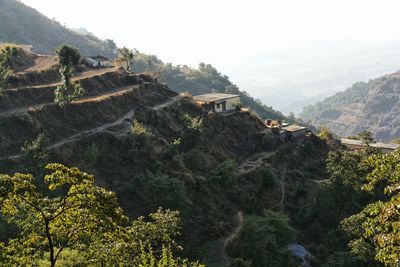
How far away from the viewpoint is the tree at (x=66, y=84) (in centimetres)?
5257

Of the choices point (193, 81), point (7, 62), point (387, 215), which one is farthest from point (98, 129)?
point (193, 81)

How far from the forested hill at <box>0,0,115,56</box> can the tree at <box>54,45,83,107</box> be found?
322 feet

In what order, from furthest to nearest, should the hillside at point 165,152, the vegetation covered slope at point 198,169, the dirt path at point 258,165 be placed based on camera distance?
the dirt path at point 258,165, the hillside at point 165,152, the vegetation covered slope at point 198,169

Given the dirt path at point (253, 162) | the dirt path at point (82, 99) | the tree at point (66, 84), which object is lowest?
the dirt path at point (253, 162)

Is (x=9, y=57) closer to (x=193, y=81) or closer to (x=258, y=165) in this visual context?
(x=258, y=165)

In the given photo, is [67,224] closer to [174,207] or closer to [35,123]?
[174,207]

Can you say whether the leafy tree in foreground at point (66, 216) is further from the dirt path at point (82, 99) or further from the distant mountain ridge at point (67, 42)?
the distant mountain ridge at point (67, 42)

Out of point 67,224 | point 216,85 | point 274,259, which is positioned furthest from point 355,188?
point 216,85

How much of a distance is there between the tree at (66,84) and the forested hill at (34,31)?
9828 centimetres

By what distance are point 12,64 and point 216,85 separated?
12517 cm

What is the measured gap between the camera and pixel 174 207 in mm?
43594

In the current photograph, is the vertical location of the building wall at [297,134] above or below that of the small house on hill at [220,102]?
below

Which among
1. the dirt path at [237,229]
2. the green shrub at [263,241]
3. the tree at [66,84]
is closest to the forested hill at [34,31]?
the tree at [66,84]

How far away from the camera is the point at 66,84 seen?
55281 mm
